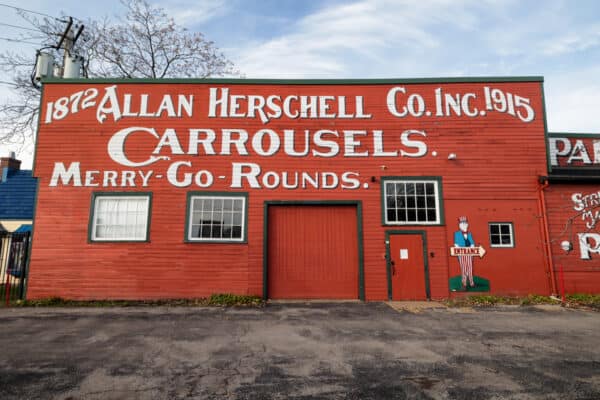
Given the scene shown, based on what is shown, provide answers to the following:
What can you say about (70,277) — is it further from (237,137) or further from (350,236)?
(350,236)

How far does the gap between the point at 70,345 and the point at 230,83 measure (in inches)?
352

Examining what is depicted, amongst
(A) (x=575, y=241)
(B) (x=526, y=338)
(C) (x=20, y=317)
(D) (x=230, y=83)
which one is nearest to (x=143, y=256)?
(C) (x=20, y=317)

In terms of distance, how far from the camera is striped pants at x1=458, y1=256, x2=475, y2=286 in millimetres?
10828

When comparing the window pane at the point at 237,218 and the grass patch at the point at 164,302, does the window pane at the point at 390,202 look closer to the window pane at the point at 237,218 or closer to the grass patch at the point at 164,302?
the window pane at the point at 237,218

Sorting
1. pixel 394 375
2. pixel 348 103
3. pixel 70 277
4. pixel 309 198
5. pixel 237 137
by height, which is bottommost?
pixel 394 375

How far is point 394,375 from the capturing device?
197 inches

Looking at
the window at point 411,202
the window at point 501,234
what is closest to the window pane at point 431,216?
the window at point 411,202

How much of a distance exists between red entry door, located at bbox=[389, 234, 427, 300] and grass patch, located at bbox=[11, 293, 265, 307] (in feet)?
14.0

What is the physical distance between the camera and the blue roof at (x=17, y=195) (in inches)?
728

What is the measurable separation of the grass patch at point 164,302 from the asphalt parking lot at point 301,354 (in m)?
0.92

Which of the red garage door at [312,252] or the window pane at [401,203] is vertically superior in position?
the window pane at [401,203]

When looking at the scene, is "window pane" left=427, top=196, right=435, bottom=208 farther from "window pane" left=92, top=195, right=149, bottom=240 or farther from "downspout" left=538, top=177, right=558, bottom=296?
"window pane" left=92, top=195, right=149, bottom=240

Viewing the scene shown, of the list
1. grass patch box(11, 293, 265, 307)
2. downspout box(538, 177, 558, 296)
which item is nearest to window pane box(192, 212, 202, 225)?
grass patch box(11, 293, 265, 307)

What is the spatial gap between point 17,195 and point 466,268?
75.1 ft
